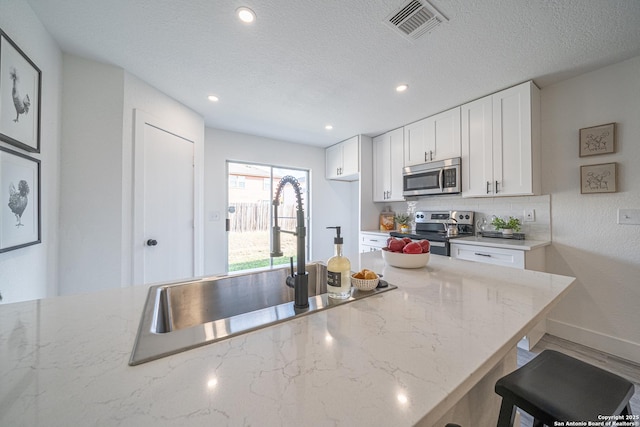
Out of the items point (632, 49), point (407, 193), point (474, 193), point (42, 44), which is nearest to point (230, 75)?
point (42, 44)

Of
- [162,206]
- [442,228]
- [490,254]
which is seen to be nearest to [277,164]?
[162,206]

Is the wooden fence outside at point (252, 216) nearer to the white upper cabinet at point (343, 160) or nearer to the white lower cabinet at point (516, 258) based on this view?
the white upper cabinet at point (343, 160)

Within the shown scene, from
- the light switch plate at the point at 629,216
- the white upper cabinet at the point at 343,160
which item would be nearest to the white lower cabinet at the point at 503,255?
the light switch plate at the point at 629,216

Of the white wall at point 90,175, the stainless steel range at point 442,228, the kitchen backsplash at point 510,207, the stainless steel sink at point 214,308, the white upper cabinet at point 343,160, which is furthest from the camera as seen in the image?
the white upper cabinet at point 343,160

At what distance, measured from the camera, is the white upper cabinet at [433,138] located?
2648 mm

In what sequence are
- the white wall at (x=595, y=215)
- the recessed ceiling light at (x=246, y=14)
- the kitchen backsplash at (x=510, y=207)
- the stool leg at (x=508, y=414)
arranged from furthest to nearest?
the kitchen backsplash at (x=510, y=207), the white wall at (x=595, y=215), the recessed ceiling light at (x=246, y=14), the stool leg at (x=508, y=414)

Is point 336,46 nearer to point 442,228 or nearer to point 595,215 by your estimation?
point 442,228

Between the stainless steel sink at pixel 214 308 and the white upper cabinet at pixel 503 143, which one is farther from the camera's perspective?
the white upper cabinet at pixel 503 143

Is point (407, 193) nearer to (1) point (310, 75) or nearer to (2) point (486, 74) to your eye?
(2) point (486, 74)

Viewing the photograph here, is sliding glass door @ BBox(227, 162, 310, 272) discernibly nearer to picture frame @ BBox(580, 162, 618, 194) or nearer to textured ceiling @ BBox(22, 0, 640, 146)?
textured ceiling @ BBox(22, 0, 640, 146)

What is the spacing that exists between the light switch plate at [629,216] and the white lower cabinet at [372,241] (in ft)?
6.58

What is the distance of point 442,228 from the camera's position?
113 inches

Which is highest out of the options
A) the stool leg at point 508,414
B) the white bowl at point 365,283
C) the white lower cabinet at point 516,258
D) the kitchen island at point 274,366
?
the white bowl at point 365,283

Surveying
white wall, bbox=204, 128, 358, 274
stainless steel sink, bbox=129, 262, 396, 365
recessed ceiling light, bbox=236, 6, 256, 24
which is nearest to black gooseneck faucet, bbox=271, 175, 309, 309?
stainless steel sink, bbox=129, 262, 396, 365
